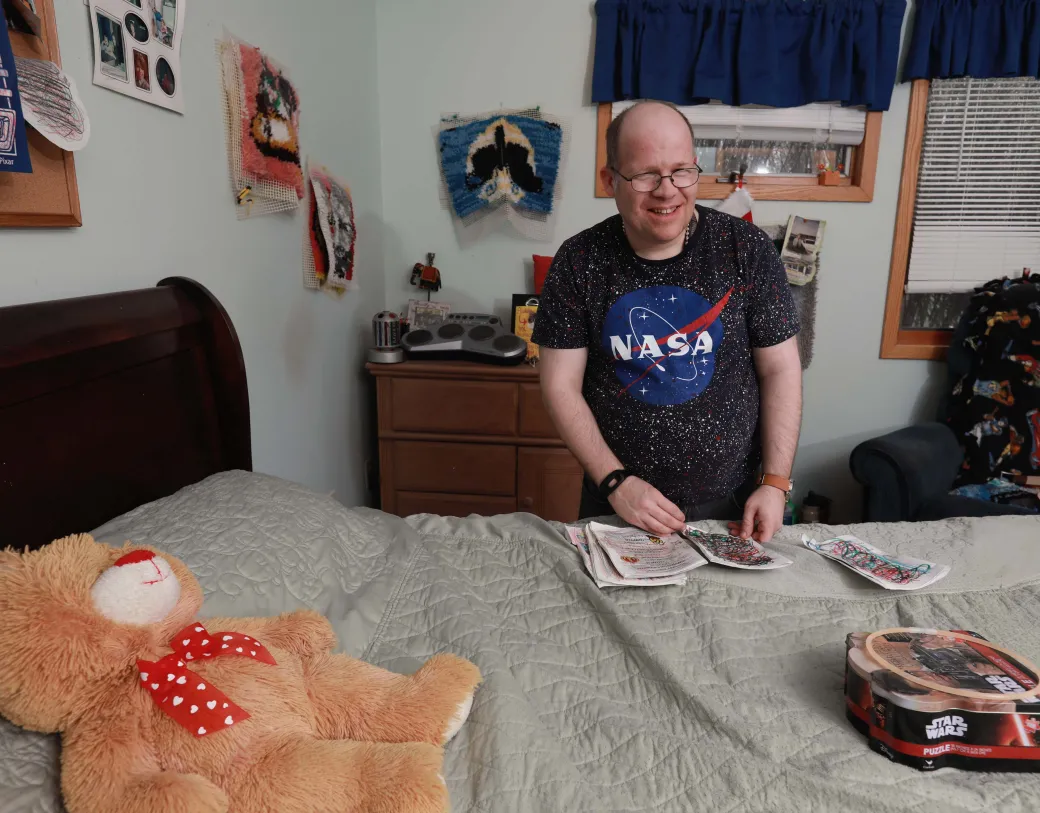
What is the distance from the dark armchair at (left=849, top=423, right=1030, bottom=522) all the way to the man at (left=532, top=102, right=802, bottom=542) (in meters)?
1.02

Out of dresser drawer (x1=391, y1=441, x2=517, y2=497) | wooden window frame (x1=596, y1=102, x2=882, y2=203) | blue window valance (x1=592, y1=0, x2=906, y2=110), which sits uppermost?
blue window valance (x1=592, y1=0, x2=906, y2=110)

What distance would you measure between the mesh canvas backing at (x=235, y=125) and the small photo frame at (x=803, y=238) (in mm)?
2010

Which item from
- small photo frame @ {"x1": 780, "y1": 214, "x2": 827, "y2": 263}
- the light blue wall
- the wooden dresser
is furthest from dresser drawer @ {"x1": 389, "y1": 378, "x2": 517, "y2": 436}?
small photo frame @ {"x1": 780, "y1": 214, "x2": 827, "y2": 263}

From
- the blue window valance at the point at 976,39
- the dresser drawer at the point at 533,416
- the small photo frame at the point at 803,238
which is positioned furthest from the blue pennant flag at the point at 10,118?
the blue window valance at the point at 976,39

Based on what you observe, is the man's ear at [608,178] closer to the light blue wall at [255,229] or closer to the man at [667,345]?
the man at [667,345]

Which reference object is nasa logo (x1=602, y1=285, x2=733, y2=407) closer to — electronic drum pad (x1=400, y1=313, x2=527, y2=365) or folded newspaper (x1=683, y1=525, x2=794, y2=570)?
folded newspaper (x1=683, y1=525, x2=794, y2=570)

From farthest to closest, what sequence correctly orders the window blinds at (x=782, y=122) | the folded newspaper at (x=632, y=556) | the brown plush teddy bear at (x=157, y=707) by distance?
the window blinds at (x=782, y=122) → the folded newspaper at (x=632, y=556) → the brown plush teddy bear at (x=157, y=707)

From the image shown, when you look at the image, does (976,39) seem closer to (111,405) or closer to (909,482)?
(909,482)

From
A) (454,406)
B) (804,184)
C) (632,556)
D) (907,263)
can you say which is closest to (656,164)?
(632,556)

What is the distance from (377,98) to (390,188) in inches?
13.6

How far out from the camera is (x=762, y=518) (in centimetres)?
136

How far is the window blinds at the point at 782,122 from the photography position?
271cm

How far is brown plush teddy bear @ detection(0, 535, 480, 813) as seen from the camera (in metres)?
0.65

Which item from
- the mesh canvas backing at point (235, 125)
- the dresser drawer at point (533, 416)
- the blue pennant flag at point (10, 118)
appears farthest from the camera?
the dresser drawer at point (533, 416)
